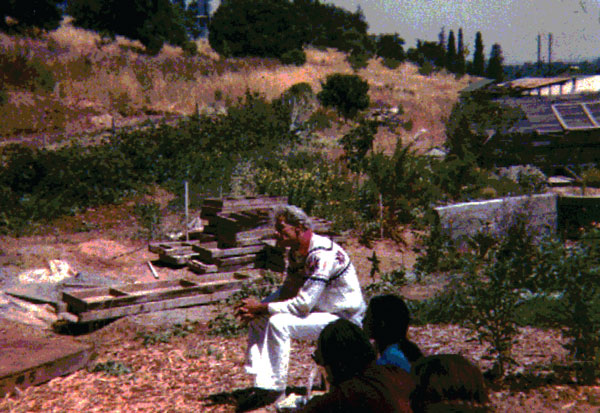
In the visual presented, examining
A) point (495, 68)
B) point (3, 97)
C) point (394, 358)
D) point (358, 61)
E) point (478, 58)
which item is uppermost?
point (478, 58)

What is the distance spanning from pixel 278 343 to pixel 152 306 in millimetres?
→ 3108

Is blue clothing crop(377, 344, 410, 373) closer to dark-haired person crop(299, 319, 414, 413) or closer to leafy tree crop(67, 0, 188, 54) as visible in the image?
dark-haired person crop(299, 319, 414, 413)

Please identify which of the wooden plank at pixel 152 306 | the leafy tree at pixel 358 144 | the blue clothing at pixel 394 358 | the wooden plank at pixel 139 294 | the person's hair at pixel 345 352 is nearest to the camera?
the person's hair at pixel 345 352

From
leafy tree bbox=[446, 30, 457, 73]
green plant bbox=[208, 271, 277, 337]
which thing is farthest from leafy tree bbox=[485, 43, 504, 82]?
green plant bbox=[208, 271, 277, 337]

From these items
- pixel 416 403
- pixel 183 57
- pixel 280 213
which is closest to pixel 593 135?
pixel 280 213

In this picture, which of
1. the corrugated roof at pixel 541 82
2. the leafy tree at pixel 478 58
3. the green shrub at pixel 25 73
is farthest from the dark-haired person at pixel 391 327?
the leafy tree at pixel 478 58

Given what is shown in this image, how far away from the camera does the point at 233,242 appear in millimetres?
9312

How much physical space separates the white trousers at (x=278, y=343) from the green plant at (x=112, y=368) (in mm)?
1549

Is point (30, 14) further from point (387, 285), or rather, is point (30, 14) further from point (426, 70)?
point (426, 70)

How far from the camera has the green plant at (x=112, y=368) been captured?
17.1 feet

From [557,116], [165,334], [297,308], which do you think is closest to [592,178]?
[557,116]

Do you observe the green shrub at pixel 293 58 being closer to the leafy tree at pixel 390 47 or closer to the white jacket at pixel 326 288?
the leafy tree at pixel 390 47

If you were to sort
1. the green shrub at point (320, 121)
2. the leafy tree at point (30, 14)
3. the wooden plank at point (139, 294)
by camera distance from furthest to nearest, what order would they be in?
the leafy tree at point (30, 14)
the green shrub at point (320, 121)
the wooden plank at point (139, 294)

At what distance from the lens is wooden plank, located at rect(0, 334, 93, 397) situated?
4836 millimetres
